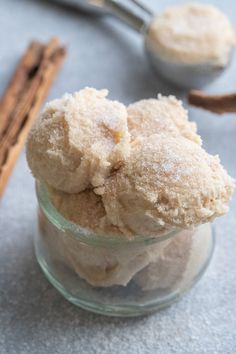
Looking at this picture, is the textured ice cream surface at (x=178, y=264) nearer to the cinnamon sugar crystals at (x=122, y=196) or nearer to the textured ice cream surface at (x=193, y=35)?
the cinnamon sugar crystals at (x=122, y=196)

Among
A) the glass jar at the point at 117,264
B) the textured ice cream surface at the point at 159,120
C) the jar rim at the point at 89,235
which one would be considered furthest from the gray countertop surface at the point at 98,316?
the textured ice cream surface at the point at 159,120

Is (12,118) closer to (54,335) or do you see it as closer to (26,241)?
(26,241)

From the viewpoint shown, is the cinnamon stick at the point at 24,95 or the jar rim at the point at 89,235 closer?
the jar rim at the point at 89,235

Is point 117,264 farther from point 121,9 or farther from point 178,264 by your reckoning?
point 121,9

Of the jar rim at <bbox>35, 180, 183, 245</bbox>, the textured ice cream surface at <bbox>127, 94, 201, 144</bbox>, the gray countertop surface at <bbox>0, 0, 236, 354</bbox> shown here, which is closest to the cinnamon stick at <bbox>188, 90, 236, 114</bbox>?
the gray countertop surface at <bbox>0, 0, 236, 354</bbox>

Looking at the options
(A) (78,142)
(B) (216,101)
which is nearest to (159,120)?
(A) (78,142)

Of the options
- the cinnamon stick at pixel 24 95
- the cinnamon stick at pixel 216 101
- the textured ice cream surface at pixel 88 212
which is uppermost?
the cinnamon stick at pixel 216 101
